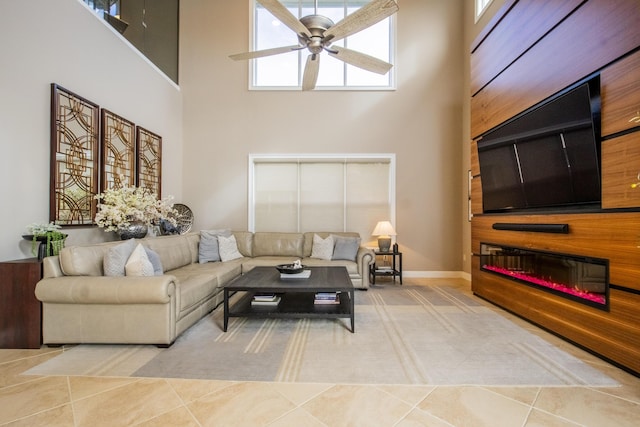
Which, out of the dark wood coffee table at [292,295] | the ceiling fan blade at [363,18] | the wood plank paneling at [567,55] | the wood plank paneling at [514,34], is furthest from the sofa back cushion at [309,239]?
the ceiling fan blade at [363,18]

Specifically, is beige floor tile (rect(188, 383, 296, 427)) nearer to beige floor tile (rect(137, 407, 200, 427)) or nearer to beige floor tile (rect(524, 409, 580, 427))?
beige floor tile (rect(137, 407, 200, 427))

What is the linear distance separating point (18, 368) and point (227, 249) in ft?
8.52

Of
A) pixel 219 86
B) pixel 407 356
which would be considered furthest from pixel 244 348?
pixel 219 86

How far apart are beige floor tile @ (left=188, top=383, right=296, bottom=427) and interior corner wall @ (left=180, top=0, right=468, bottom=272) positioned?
389 centimetres

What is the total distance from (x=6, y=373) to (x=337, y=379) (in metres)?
2.31

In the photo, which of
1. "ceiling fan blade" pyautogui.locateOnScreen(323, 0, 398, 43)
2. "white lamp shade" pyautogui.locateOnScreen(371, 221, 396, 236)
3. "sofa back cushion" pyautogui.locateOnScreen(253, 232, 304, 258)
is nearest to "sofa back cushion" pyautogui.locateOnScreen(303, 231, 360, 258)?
"sofa back cushion" pyautogui.locateOnScreen(253, 232, 304, 258)

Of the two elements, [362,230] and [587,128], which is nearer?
[587,128]

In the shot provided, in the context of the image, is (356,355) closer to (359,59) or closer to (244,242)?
(359,59)

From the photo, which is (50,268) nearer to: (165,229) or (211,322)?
(211,322)

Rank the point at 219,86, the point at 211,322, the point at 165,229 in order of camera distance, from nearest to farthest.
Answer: the point at 211,322, the point at 165,229, the point at 219,86

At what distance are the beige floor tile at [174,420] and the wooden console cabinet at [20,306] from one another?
Answer: 66.7 inches

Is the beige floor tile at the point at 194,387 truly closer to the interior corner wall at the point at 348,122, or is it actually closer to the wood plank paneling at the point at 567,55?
the wood plank paneling at the point at 567,55

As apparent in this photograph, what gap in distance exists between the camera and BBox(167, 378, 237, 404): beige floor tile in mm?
1777

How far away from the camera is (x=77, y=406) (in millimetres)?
1685
